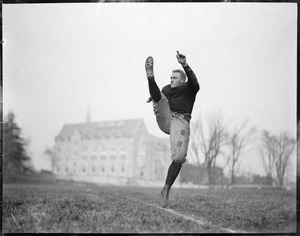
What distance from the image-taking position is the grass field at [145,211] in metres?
3.51

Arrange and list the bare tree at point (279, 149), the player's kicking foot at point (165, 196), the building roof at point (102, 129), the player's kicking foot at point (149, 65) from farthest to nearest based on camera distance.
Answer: the building roof at point (102, 129), the bare tree at point (279, 149), the player's kicking foot at point (165, 196), the player's kicking foot at point (149, 65)

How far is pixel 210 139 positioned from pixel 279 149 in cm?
77

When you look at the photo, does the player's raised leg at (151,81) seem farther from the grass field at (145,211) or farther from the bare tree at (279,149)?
the bare tree at (279,149)

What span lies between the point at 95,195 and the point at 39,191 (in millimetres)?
662

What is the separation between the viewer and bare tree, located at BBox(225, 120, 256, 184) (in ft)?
13.7

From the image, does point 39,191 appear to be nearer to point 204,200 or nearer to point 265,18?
point 204,200

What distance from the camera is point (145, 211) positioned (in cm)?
367

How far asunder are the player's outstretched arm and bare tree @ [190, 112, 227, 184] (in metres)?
0.62

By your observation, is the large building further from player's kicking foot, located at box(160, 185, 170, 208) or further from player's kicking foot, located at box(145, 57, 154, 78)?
player's kicking foot, located at box(145, 57, 154, 78)

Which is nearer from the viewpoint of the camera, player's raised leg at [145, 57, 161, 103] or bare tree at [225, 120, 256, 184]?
player's raised leg at [145, 57, 161, 103]

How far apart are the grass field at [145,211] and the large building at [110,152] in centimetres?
24

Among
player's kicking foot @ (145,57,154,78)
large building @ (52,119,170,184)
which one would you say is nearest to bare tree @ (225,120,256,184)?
large building @ (52,119,170,184)

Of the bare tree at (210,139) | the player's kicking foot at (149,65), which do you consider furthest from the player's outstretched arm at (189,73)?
the bare tree at (210,139)

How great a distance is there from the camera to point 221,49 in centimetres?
414
